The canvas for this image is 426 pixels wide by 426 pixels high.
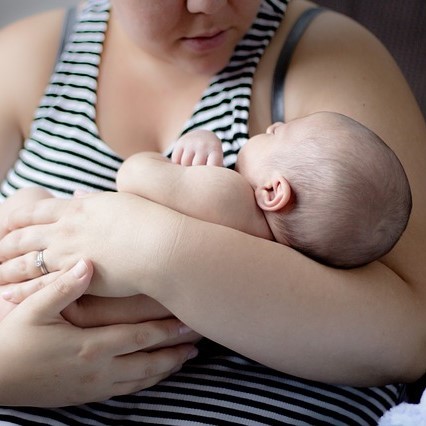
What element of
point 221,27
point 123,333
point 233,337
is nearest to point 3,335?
point 123,333

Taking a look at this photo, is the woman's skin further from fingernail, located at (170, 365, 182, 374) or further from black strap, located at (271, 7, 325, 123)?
fingernail, located at (170, 365, 182, 374)

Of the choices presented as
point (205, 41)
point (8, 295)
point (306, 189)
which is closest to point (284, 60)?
point (205, 41)

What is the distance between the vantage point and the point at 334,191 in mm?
993

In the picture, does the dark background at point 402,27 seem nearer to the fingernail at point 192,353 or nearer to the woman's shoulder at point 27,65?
the woman's shoulder at point 27,65

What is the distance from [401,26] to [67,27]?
634mm

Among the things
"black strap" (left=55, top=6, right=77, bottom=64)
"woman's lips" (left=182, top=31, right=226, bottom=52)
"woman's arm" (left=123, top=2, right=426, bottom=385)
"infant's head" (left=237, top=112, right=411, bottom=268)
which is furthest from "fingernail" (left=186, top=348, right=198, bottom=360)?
"black strap" (left=55, top=6, right=77, bottom=64)

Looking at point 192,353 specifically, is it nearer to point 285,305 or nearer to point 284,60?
point 285,305

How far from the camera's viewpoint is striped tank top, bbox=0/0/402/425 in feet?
3.54

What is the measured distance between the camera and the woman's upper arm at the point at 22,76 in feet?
4.51

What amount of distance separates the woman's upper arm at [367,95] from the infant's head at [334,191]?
0.12 m

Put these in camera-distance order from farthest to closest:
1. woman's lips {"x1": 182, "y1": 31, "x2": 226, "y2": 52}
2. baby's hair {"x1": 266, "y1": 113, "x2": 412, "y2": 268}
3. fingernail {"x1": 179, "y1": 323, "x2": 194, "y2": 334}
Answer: woman's lips {"x1": 182, "y1": 31, "x2": 226, "y2": 52}
fingernail {"x1": 179, "y1": 323, "x2": 194, "y2": 334}
baby's hair {"x1": 266, "y1": 113, "x2": 412, "y2": 268}

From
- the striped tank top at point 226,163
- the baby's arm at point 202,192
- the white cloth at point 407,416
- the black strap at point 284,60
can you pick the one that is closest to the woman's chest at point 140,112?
the striped tank top at point 226,163

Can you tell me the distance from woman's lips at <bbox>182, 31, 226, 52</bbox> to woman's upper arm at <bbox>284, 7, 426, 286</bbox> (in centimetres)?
13

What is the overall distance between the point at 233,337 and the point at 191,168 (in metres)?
0.23
